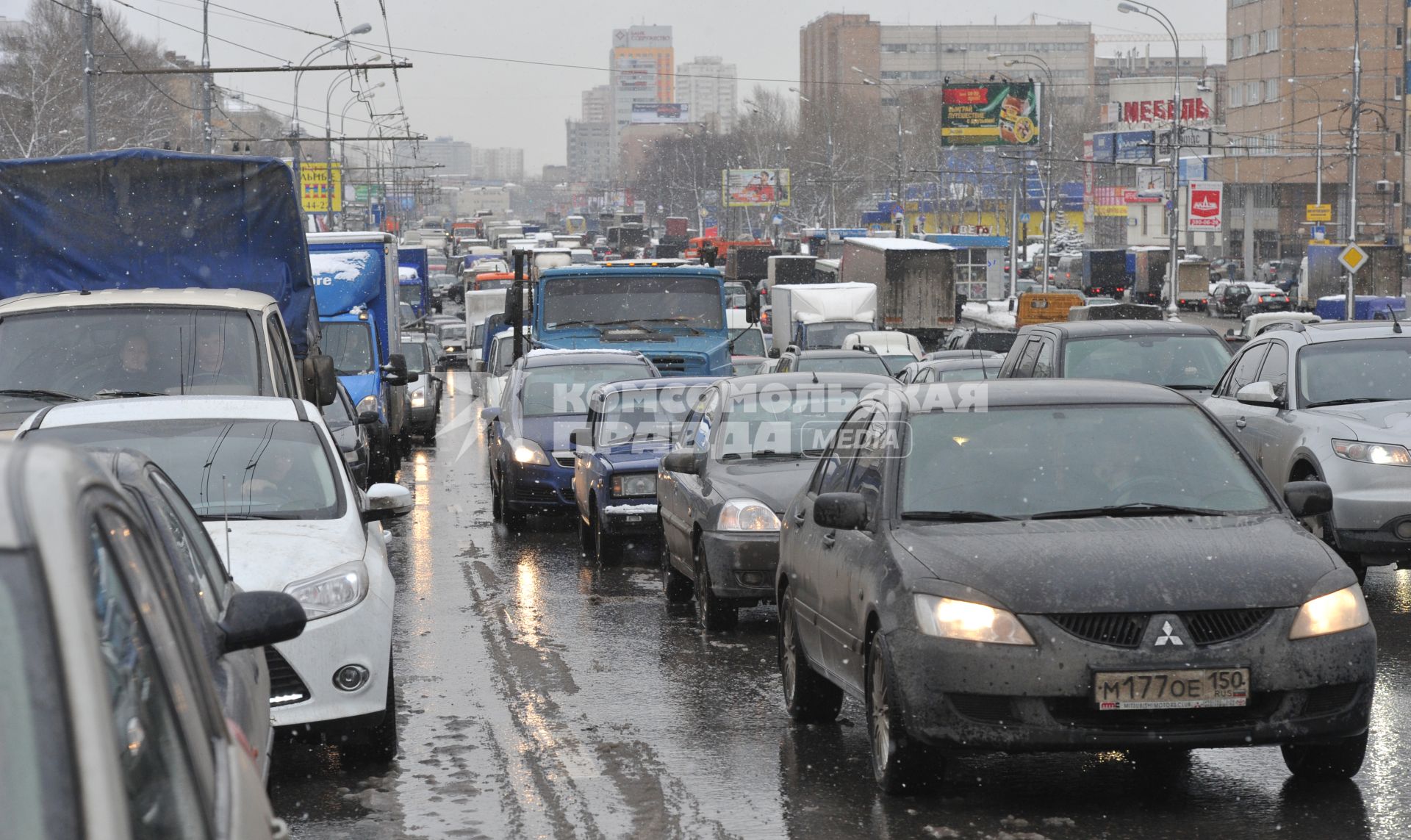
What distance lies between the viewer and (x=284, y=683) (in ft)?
22.4

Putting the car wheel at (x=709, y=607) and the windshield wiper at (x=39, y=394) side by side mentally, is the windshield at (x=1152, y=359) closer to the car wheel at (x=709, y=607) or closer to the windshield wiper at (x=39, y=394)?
the car wheel at (x=709, y=607)

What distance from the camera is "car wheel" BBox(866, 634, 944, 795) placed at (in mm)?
6215

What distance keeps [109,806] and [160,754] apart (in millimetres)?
462

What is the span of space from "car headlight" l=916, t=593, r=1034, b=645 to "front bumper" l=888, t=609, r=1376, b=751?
3cm

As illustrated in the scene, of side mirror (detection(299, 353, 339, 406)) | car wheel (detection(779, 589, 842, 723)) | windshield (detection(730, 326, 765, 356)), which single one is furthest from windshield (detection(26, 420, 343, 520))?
Answer: windshield (detection(730, 326, 765, 356))

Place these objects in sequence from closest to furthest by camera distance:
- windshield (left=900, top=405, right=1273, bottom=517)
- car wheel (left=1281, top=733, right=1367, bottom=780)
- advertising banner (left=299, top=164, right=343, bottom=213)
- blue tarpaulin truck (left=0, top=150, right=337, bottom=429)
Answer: car wheel (left=1281, top=733, right=1367, bottom=780), windshield (left=900, top=405, right=1273, bottom=517), blue tarpaulin truck (left=0, top=150, right=337, bottom=429), advertising banner (left=299, top=164, right=343, bottom=213)

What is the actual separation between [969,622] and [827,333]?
31962mm

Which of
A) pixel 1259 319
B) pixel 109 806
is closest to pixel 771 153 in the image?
pixel 1259 319

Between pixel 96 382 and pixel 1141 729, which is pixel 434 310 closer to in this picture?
pixel 96 382

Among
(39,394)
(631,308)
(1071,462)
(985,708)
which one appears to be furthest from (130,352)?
(631,308)

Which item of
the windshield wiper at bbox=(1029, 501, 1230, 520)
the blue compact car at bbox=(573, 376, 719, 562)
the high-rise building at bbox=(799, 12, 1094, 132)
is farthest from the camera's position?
the high-rise building at bbox=(799, 12, 1094, 132)

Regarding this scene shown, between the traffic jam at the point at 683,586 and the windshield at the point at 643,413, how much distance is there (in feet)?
0.16

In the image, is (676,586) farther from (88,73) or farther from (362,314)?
(88,73)

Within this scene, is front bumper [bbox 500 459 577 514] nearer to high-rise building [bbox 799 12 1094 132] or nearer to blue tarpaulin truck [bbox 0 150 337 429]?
blue tarpaulin truck [bbox 0 150 337 429]
